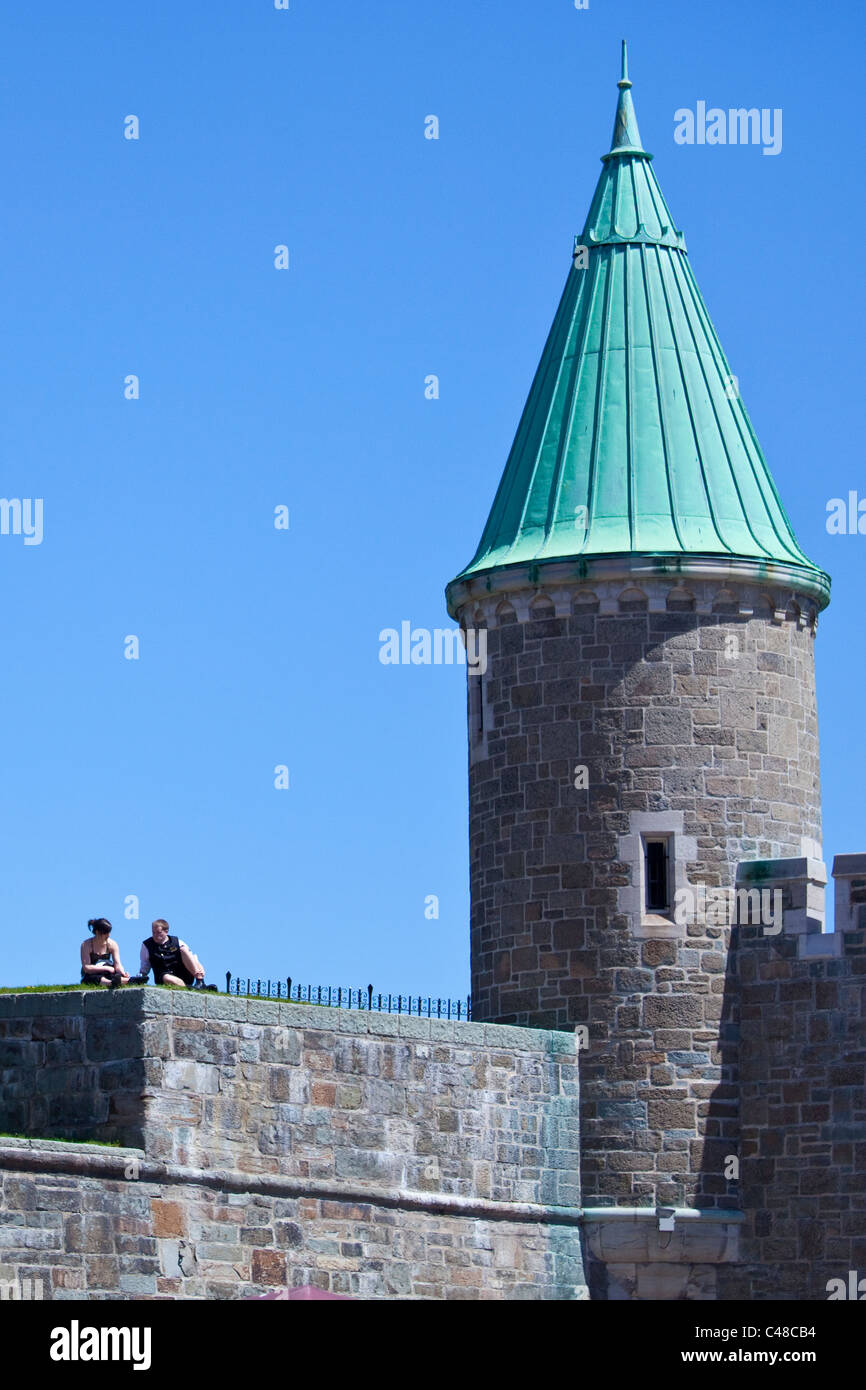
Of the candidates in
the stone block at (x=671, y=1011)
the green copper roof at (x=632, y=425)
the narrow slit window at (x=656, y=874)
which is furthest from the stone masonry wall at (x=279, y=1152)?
the green copper roof at (x=632, y=425)

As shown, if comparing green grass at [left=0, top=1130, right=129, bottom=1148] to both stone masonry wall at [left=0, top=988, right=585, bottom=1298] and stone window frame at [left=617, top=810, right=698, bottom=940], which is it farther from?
stone window frame at [left=617, top=810, right=698, bottom=940]

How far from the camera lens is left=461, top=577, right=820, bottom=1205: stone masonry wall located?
1089 inches

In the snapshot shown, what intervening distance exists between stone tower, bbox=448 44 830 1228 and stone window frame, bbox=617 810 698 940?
0.02 metres

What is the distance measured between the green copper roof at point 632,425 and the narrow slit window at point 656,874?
2.71 metres

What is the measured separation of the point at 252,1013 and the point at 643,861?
507cm

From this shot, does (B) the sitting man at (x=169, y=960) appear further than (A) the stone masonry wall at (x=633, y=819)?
No

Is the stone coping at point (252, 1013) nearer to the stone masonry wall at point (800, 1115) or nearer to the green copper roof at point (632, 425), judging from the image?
the stone masonry wall at point (800, 1115)

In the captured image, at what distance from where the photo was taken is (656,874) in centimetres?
2812

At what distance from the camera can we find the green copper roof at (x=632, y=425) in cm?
2881

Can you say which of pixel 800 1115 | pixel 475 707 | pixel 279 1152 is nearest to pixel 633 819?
pixel 475 707
